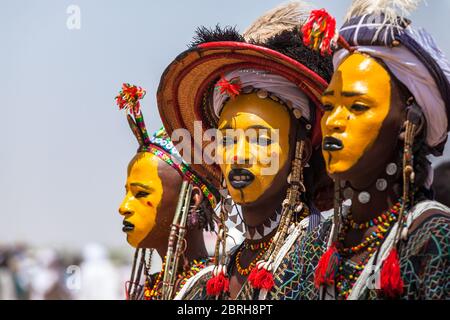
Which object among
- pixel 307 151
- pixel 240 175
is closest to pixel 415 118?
pixel 307 151

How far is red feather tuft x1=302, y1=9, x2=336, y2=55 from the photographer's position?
11.6 feet

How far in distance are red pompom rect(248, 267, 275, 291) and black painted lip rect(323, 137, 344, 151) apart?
718mm

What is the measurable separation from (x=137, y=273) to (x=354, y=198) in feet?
6.93

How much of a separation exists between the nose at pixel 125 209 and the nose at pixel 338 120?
1.84 metres

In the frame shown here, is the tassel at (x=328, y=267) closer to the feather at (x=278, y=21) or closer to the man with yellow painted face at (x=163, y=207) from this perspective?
the feather at (x=278, y=21)

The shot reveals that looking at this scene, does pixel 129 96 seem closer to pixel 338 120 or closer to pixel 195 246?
pixel 195 246

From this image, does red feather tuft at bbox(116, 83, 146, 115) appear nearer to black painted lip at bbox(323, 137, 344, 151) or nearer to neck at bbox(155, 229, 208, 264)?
neck at bbox(155, 229, 208, 264)

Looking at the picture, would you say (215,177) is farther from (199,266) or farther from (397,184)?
(397,184)

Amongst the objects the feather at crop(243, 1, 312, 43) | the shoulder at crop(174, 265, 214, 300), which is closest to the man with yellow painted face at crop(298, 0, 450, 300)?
the feather at crop(243, 1, 312, 43)

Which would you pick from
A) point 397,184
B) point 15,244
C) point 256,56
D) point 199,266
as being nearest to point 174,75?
point 256,56

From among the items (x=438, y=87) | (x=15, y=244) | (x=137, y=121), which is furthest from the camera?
(x=15, y=244)

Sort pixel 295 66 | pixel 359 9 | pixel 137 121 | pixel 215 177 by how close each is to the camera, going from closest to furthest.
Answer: pixel 359 9
pixel 295 66
pixel 215 177
pixel 137 121

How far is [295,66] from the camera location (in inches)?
159

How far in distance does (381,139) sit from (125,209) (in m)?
2.04
